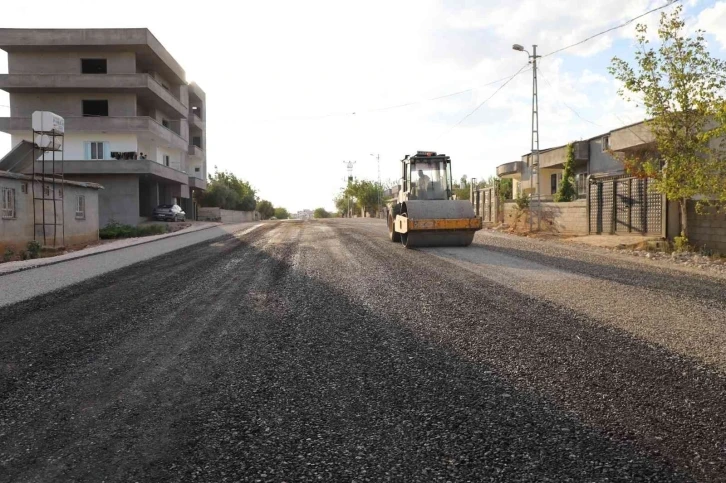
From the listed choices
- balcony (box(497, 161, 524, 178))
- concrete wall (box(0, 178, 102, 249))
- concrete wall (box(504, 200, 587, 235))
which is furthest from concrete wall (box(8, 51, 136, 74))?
balcony (box(497, 161, 524, 178))

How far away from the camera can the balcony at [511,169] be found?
4412 centimetres

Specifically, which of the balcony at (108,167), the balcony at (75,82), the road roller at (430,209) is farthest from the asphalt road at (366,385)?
the balcony at (75,82)

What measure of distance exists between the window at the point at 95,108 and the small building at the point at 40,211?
14.6 m

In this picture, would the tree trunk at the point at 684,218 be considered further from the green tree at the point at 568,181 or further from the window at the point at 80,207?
the window at the point at 80,207

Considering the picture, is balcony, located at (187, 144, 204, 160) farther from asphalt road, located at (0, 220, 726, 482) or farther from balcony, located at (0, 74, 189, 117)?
asphalt road, located at (0, 220, 726, 482)

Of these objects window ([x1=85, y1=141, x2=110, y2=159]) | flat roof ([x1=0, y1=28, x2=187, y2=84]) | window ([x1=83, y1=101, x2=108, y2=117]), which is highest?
flat roof ([x1=0, y1=28, x2=187, y2=84])

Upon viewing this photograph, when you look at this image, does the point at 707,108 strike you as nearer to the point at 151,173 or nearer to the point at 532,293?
the point at 532,293

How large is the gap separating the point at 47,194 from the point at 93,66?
812 inches

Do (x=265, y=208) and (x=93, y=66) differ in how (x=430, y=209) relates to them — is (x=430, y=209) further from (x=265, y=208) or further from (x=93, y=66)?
(x=265, y=208)

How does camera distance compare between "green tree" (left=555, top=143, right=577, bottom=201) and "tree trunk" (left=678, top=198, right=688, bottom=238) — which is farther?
"green tree" (left=555, top=143, right=577, bottom=201)

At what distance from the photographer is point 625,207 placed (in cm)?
1925

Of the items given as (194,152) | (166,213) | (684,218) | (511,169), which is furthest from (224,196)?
(684,218)

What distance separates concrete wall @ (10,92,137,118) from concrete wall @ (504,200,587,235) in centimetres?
2735

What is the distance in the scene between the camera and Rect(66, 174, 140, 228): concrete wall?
36219 mm
